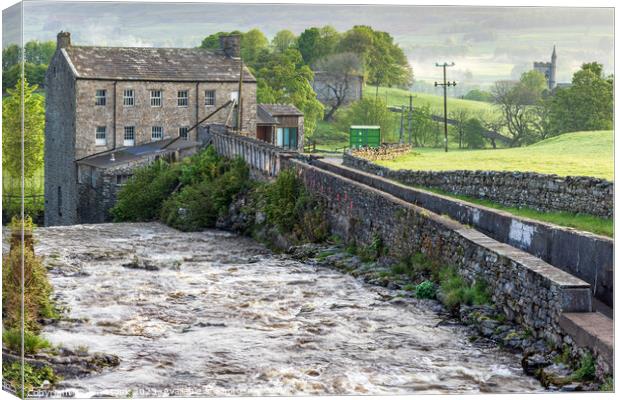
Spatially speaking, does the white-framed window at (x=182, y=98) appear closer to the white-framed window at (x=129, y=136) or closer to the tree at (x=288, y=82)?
the white-framed window at (x=129, y=136)

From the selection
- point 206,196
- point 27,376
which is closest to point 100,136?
point 206,196

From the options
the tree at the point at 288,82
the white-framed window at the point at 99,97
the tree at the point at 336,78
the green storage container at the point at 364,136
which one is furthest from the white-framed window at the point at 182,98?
the tree at the point at 336,78

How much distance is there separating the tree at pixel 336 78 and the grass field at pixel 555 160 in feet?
158

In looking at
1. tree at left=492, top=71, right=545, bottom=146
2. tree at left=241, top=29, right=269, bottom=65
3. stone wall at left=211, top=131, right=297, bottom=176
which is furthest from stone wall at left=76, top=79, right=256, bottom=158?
tree at left=241, top=29, right=269, bottom=65

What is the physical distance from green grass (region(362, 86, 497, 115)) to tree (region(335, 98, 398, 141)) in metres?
5.81

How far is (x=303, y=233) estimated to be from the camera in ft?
90.6

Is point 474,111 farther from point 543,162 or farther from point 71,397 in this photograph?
point 71,397

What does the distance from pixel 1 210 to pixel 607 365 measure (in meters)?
6.42

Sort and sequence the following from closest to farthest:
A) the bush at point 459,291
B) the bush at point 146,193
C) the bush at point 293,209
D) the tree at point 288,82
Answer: the bush at point 459,291 < the bush at point 293,209 < the bush at point 146,193 < the tree at point 288,82

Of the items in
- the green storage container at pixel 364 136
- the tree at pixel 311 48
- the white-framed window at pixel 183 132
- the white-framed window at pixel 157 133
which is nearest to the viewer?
the white-framed window at pixel 157 133

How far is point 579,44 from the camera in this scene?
55.8 ft

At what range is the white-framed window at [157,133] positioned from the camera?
5150 centimetres

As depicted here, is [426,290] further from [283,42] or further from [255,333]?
[283,42]

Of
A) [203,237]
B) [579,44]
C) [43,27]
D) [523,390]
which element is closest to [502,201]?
[203,237]
